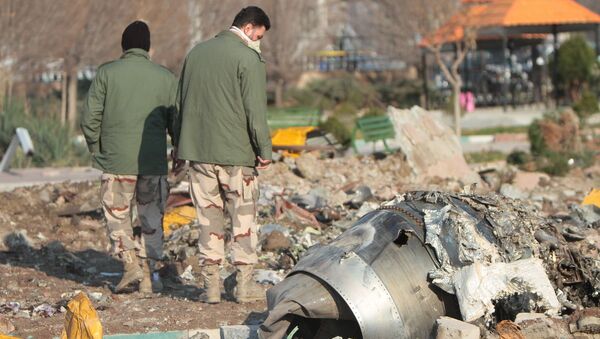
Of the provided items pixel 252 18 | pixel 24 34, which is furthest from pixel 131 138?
pixel 24 34

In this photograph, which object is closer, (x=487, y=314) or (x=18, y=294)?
(x=487, y=314)

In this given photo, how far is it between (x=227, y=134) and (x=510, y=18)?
23331 mm

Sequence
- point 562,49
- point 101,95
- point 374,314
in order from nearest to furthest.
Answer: point 374,314 < point 101,95 < point 562,49

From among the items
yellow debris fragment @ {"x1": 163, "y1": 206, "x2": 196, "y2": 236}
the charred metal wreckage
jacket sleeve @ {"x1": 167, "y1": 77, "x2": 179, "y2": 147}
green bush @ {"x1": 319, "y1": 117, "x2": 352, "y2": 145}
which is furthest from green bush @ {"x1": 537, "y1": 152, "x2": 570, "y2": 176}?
the charred metal wreckage

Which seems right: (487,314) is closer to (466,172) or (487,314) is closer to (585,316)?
(585,316)

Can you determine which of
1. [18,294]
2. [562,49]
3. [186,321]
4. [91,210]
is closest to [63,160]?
[91,210]

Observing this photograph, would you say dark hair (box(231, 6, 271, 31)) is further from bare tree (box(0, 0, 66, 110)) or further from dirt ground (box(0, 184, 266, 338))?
bare tree (box(0, 0, 66, 110))

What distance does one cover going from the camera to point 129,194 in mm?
8688

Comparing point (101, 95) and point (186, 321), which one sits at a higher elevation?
point (101, 95)

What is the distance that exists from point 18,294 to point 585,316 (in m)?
4.21

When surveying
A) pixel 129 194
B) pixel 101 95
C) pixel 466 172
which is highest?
pixel 101 95

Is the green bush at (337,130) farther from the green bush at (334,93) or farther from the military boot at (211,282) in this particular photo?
the green bush at (334,93)

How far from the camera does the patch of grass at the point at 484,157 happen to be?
63.6 ft

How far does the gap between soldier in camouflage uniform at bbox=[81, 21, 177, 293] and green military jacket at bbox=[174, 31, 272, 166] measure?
2.22 feet
